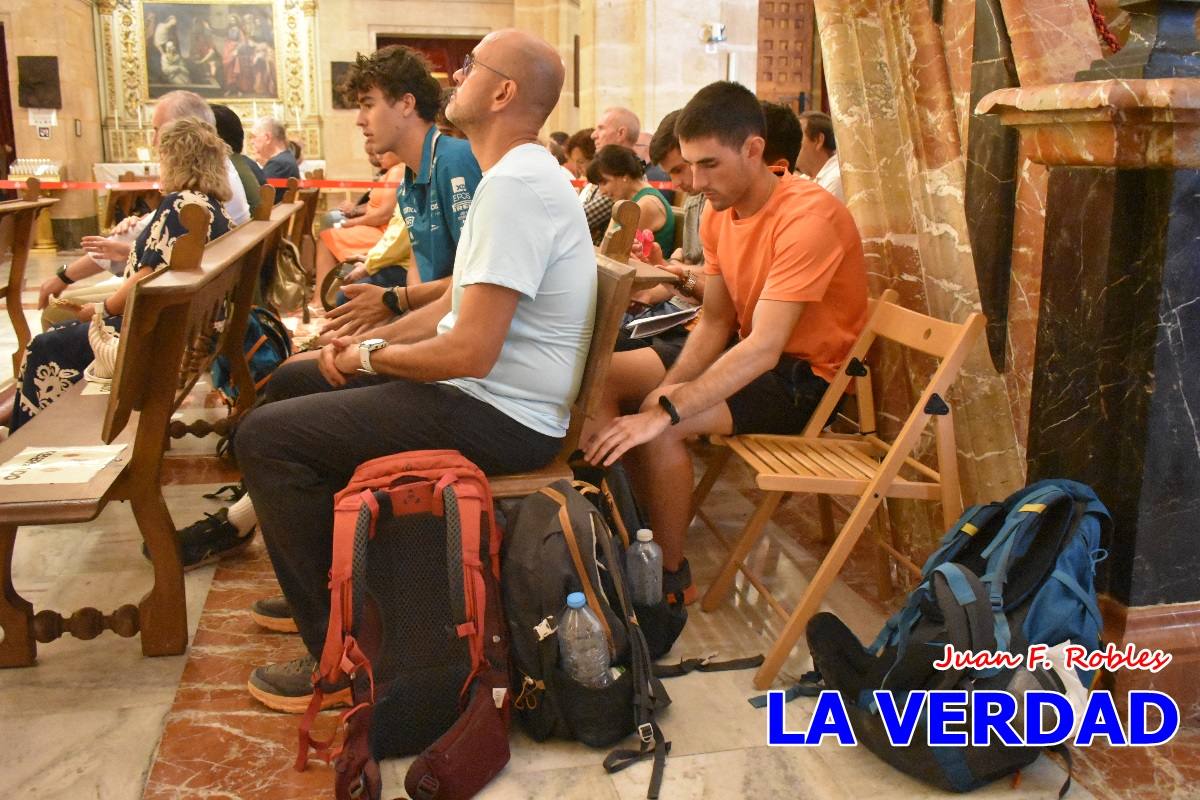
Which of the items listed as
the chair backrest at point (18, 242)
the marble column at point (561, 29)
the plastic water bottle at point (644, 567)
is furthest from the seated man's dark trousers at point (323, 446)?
the marble column at point (561, 29)

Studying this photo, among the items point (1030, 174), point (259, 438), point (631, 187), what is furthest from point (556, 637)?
point (631, 187)

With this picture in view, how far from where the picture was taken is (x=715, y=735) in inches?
94.7

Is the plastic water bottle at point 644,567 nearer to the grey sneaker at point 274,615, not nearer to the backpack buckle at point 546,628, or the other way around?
the backpack buckle at point 546,628

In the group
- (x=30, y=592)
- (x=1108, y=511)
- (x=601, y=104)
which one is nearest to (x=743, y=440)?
(x=1108, y=511)

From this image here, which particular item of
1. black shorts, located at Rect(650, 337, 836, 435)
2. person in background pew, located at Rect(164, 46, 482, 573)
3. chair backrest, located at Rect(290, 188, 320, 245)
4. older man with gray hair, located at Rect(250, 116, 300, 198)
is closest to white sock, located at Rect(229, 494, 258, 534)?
person in background pew, located at Rect(164, 46, 482, 573)

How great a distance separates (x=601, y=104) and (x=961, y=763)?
27.7 feet

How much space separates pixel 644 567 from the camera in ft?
8.39

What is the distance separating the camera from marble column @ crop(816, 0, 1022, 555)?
291cm

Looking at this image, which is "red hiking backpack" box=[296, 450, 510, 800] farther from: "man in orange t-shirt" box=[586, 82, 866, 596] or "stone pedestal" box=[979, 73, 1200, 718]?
"stone pedestal" box=[979, 73, 1200, 718]

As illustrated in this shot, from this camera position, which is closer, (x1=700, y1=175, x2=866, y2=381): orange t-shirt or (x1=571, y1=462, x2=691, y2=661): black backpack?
(x1=571, y1=462, x2=691, y2=661): black backpack

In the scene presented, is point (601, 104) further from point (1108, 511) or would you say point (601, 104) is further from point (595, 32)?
point (1108, 511)

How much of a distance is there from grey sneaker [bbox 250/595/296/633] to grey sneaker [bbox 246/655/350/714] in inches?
12.5

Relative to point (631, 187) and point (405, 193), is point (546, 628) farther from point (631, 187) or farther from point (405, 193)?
point (631, 187)

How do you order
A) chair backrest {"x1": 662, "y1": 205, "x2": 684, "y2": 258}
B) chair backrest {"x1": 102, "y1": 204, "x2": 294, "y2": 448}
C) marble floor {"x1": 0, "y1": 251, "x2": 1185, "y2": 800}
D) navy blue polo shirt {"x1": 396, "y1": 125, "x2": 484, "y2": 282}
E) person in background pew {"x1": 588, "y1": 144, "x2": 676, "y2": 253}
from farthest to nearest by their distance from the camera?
chair backrest {"x1": 662, "y1": 205, "x2": 684, "y2": 258} < person in background pew {"x1": 588, "y1": 144, "x2": 676, "y2": 253} < navy blue polo shirt {"x1": 396, "y1": 125, "x2": 484, "y2": 282} < chair backrest {"x1": 102, "y1": 204, "x2": 294, "y2": 448} < marble floor {"x1": 0, "y1": 251, "x2": 1185, "y2": 800}
